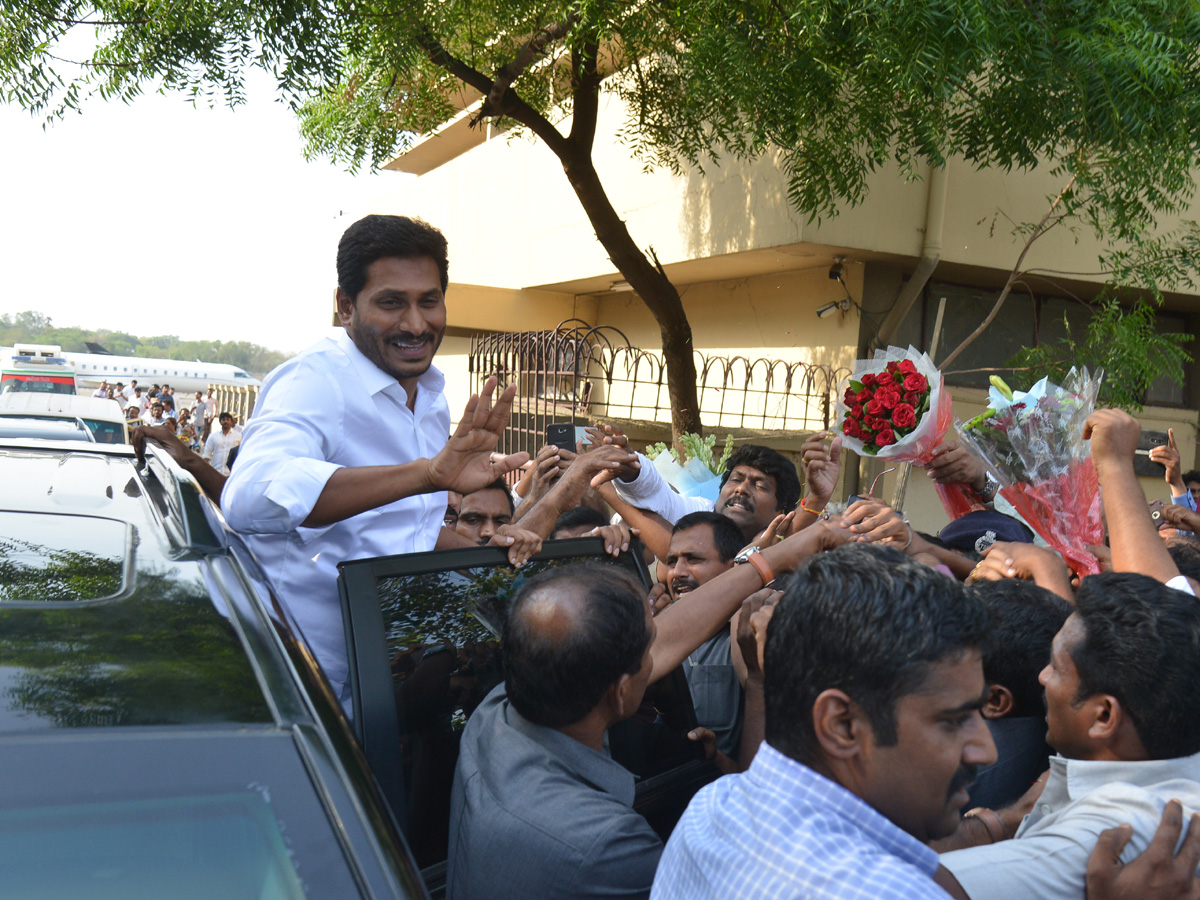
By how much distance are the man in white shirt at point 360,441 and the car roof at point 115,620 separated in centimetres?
25

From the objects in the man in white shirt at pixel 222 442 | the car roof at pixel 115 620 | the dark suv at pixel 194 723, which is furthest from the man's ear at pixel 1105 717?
the man in white shirt at pixel 222 442

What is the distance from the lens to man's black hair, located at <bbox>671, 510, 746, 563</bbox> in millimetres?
3629

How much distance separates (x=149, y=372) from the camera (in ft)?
201

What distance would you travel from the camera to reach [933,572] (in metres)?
1.51

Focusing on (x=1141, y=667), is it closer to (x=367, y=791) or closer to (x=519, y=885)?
(x=519, y=885)

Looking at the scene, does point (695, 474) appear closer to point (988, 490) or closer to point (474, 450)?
point (988, 490)

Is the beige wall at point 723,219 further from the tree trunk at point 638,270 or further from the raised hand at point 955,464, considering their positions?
the raised hand at point 955,464

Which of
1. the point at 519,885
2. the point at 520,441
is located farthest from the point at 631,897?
the point at 520,441

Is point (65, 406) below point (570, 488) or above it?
below

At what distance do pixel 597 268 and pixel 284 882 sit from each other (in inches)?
470

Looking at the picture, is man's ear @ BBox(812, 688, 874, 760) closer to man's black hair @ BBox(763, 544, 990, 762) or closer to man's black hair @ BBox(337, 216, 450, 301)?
man's black hair @ BBox(763, 544, 990, 762)

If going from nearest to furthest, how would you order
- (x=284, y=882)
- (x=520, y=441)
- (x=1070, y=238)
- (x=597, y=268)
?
(x=284, y=882)
(x=1070, y=238)
(x=520, y=441)
(x=597, y=268)

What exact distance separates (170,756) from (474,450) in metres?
1.30

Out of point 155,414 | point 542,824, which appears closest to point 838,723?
point 542,824
